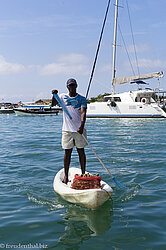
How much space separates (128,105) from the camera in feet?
102

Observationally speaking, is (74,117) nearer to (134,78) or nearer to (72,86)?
(72,86)

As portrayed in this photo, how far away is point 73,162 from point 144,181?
9.96 ft

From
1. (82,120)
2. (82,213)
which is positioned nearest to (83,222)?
(82,213)

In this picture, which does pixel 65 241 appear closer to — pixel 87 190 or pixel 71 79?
pixel 87 190

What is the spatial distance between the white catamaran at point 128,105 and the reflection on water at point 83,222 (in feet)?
87.2

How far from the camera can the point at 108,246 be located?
352cm

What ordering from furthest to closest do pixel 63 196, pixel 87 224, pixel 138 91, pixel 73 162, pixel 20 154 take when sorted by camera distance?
1. pixel 138 91
2. pixel 20 154
3. pixel 73 162
4. pixel 63 196
5. pixel 87 224

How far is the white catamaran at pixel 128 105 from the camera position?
31.0 meters

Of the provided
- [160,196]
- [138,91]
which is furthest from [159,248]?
[138,91]

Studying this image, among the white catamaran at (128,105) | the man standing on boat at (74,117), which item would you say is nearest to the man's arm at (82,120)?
the man standing on boat at (74,117)

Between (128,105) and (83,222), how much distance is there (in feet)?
90.1

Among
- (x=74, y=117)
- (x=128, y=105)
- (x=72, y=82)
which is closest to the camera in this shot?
(x=72, y=82)

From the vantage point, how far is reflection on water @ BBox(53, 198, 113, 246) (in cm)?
378

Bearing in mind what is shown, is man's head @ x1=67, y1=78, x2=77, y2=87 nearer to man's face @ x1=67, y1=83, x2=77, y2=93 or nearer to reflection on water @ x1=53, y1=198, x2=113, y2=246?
man's face @ x1=67, y1=83, x2=77, y2=93
